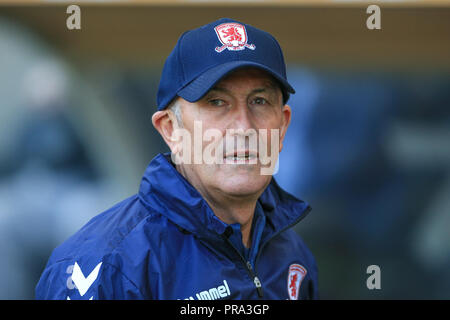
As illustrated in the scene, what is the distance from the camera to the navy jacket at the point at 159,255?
1.29 meters

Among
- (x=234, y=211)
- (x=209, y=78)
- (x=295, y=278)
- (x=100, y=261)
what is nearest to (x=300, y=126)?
(x=295, y=278)

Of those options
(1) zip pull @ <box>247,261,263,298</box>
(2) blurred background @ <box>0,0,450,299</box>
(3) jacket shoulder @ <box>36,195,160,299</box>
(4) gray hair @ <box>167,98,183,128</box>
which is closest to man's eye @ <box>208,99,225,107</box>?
(4) gray hair @ <box>167,98,183,128</box>

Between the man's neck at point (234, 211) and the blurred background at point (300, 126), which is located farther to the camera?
the blurred background at point (300, 126)

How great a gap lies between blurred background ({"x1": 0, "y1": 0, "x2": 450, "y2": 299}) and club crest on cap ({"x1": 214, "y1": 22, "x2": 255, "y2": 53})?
1619mm

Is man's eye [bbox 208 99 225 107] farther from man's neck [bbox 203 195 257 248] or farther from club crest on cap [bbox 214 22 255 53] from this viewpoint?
man's neck [bbox 203 195 257 248]

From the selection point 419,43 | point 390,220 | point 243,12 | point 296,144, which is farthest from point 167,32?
point 390,220

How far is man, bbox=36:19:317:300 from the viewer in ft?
4.39

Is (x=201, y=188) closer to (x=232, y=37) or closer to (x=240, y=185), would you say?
(x=240, y=185)

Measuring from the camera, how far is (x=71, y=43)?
10.1 ft

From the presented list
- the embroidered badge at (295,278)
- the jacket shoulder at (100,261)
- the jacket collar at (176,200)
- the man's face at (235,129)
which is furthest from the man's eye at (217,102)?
the embroidered badge at (295,278)

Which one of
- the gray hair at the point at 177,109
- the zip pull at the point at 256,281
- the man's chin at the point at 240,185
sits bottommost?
the zip pull at the point at 256,281

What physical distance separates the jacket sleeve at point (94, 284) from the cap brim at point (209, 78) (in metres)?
0.51

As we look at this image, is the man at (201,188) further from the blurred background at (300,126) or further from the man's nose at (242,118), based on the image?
the blurred background at (300,126)
